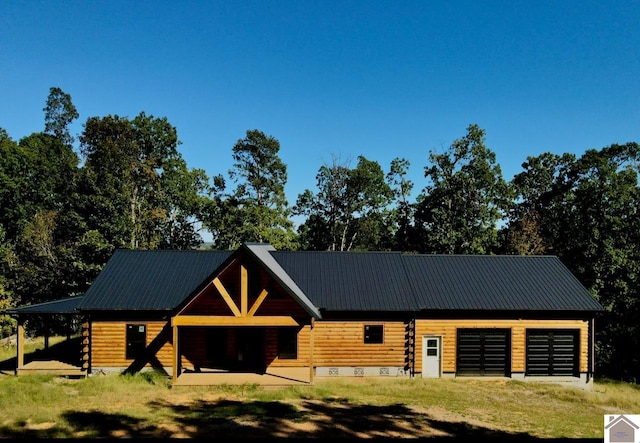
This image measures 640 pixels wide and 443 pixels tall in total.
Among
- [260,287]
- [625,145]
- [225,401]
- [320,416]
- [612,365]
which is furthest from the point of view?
[625,145]

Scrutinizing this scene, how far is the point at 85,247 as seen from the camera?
107 ft

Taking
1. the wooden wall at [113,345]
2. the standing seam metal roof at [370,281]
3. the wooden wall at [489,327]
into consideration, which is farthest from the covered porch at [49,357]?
the wooden wall at [489,327]

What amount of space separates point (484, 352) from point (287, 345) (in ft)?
31.9

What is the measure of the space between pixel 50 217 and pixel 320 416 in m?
36.0

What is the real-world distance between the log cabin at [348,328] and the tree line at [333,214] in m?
12.0

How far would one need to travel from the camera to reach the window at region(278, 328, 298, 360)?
67.1ft

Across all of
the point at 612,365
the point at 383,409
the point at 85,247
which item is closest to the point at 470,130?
the point at 612,365

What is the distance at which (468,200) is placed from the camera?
37062mm

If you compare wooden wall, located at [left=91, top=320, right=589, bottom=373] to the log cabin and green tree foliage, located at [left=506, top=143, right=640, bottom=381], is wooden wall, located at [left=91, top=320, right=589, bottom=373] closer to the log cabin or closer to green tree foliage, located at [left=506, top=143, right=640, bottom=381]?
the log cabin

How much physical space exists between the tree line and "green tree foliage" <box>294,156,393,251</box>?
104 millimetres

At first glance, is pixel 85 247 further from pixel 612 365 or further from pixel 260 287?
pixel 612 365

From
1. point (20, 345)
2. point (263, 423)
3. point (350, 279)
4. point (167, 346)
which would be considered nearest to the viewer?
point (263, 423)

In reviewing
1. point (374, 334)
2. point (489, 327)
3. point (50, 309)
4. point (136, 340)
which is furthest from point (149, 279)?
point (489, 327)

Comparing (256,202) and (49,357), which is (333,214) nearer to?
(256,202)
